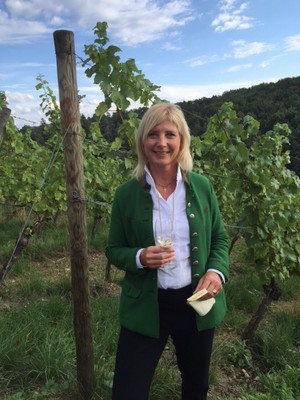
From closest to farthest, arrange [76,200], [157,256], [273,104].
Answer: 1. [157,256]
2. [76,200]
3. [273,104]

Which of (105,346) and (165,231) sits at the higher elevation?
(165,231)

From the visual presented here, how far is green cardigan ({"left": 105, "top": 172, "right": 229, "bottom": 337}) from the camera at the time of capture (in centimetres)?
183

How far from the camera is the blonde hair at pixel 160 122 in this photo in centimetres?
181

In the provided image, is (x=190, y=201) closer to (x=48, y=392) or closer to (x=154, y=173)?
(x=154, y=173)

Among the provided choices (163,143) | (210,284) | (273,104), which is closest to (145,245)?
(210,284)

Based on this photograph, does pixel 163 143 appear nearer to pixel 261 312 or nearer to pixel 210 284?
pixel 210 284

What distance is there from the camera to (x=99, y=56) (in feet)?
8.35

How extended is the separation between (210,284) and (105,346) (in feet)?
5.43

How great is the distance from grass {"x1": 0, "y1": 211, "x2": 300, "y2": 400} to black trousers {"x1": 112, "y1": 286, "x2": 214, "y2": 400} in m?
0.80

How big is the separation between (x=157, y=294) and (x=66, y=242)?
5139mm

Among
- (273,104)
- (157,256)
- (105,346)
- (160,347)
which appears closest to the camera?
(157,256)

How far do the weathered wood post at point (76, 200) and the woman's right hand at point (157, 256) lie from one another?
0.72m

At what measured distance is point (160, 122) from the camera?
1.82 meters

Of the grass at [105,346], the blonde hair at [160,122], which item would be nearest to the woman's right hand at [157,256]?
the blonde hair at [160,122]
